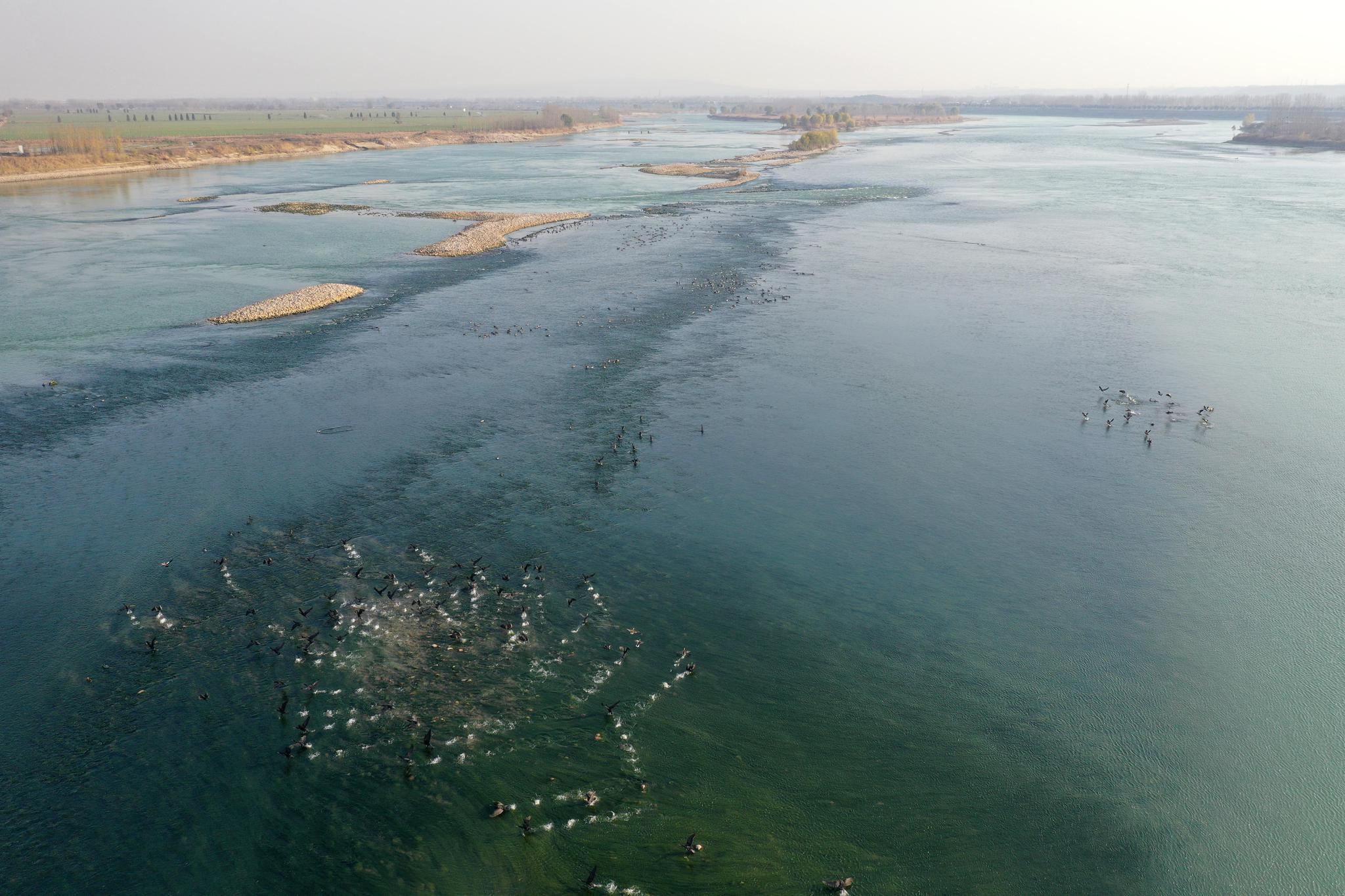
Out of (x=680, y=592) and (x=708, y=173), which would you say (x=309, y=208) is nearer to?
(x=708, y=173)

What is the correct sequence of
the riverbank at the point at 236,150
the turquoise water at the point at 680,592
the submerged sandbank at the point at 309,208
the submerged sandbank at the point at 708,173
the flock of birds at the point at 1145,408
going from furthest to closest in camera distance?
the riverbank at the point at 236,150 → the submerged sandbank at the point at 708,173 → the submerged sandbank at the point at 309,208 → the flock of birds at the point at 1145,408 → the turquoise water at the point at 680,592

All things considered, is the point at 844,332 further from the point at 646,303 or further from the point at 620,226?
the point at 620,226

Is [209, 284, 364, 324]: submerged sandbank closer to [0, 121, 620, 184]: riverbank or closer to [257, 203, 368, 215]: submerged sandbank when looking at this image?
[257, 203, 368, 215]: submerged sandbank

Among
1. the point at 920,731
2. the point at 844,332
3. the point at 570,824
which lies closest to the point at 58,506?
the point at 570,824

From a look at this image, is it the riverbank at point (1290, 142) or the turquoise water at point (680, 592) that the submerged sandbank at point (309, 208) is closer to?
the turquoise water at point (680, 592)

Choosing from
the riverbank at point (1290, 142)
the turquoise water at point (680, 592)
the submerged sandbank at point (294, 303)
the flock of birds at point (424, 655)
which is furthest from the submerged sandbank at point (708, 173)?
the riverbank at point (1290, 142)

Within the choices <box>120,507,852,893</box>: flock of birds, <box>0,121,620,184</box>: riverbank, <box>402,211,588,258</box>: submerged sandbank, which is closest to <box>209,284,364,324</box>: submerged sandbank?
<box>402,211,588,258</box>: submerged sandbank

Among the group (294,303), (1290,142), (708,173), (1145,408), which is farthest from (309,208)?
(1290,142)
